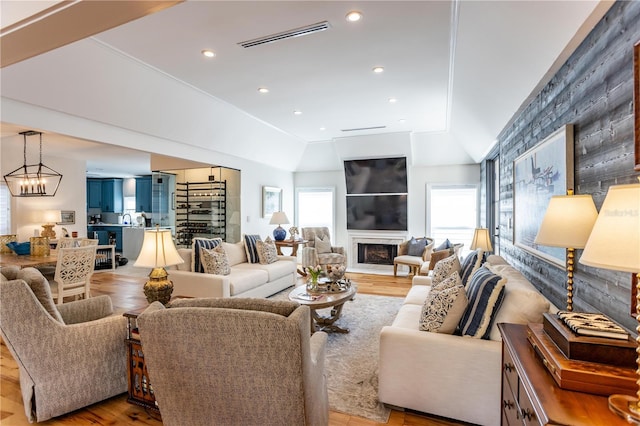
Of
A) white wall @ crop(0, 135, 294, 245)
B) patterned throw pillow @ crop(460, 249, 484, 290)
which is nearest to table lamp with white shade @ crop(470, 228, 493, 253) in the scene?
patterned throw pillow @ crop(460, 249, 484, 290)

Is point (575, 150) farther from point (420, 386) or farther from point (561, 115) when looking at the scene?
point (420, 386)

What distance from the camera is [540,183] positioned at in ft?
8.70

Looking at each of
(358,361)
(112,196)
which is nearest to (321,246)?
(358,361)

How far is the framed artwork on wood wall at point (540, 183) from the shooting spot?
2.13 m

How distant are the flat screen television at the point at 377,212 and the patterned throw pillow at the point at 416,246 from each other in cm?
61

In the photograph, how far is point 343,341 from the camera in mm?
3361

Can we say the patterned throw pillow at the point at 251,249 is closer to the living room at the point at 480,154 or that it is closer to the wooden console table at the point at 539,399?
the living room at the point at 480,154

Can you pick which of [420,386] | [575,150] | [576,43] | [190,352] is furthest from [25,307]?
[576,43]

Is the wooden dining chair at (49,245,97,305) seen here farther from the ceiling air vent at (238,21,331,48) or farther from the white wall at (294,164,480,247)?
the white wall at (294,164,480,247)

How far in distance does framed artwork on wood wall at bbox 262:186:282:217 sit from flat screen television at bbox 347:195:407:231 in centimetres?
166

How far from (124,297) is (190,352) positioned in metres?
4.63

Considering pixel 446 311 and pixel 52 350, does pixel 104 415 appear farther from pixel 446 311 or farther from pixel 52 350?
pixel 446 311

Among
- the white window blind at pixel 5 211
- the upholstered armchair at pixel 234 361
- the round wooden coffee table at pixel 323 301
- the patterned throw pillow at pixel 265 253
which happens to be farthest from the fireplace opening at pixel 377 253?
the white window blind at pixel 5 211

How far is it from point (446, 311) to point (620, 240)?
1385 mm
